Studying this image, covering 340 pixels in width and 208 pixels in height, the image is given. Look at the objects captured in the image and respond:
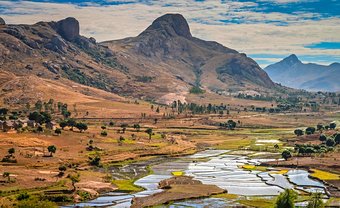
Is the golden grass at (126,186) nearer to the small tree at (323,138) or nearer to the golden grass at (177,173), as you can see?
the golden grass at (177,173)

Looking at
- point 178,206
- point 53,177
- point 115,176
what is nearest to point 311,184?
point 178,206

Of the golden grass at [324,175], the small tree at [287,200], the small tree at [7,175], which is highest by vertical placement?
the small tree at [287,200]

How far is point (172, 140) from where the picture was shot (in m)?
198

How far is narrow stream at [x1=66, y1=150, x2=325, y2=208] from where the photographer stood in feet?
297

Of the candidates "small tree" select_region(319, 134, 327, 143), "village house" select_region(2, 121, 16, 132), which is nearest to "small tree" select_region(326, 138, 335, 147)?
"small tree" select_region(319, 134, 327, 143)

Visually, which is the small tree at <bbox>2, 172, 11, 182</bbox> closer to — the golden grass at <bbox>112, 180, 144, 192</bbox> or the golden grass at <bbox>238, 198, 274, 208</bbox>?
the golden grass at <bbox>112, 180, 144, 192</bbox>

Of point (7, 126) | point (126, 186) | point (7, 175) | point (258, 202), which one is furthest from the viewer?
point (7, 126)

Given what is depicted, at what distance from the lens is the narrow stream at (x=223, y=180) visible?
A: 90625 millimetres

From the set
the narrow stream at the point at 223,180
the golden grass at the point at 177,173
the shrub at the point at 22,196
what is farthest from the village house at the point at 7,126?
the shrub at the point at 22,196

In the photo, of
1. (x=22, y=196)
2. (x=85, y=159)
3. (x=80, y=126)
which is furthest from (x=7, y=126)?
(x=22, y=196)

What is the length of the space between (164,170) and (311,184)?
1632 inches

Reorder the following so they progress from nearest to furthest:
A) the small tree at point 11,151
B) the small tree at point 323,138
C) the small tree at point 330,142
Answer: the small tree at point 11,151, the small tree at point 330,142, the small tree at point 323,138

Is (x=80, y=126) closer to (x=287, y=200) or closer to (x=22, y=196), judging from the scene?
(x=22, y=196)

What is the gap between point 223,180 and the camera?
11606cm
